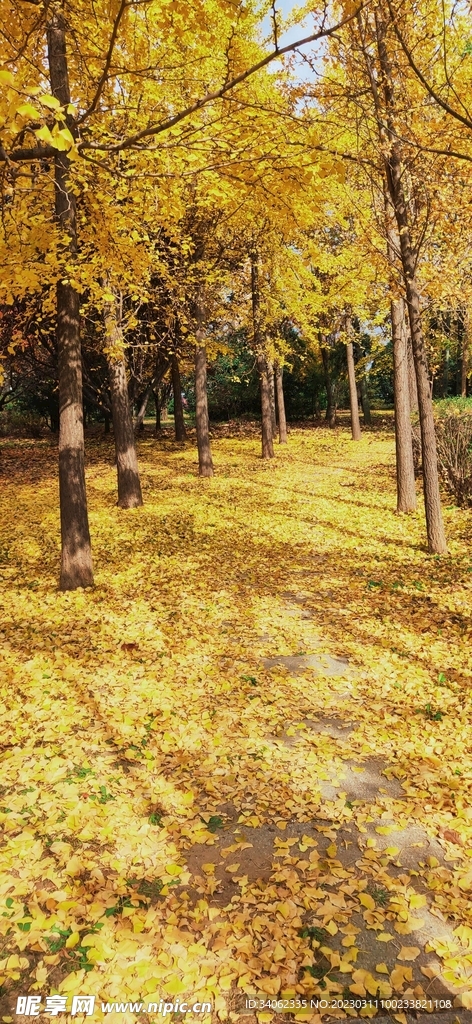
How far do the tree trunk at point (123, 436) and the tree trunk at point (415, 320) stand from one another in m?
6.20

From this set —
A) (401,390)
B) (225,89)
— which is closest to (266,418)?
(401,390)

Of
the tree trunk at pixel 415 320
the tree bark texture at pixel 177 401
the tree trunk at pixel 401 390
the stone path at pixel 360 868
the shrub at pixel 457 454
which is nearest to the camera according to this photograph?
the stone path at pixel 360 868

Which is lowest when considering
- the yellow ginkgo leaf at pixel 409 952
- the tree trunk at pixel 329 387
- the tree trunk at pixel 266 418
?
the yellow ginkgo leaf at pixel 409 952

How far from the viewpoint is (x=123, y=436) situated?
41.7 ft

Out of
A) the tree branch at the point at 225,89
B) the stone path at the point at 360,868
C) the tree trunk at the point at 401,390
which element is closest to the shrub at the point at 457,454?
the tree trunk at the point at 401,390

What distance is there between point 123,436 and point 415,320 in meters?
6.56

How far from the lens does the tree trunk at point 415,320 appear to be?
8.11m

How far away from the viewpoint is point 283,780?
172 inches

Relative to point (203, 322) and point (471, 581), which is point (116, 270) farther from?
point (203, 322)

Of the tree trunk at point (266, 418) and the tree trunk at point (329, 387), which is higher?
the tree trunk at point (329, 387)

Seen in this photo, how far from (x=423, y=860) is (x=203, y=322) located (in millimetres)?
15027

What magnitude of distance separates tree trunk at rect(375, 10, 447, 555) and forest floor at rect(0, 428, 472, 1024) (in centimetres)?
77

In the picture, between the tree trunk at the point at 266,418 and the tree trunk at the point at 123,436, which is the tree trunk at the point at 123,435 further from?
the tree trunk at the point at 266,418

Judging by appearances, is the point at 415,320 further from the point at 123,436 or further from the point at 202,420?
the point at 202,420
